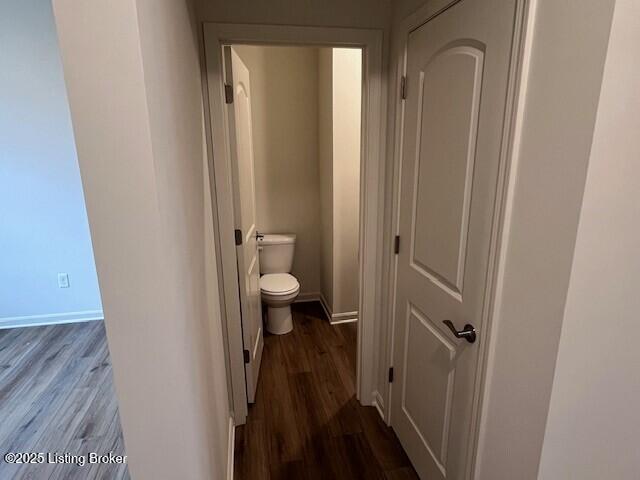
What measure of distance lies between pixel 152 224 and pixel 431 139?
1072mm

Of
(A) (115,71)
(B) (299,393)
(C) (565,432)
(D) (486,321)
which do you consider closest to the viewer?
(A) (115,71)

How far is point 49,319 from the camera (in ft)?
10.2

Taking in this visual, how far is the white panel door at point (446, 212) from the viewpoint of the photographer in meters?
1.06

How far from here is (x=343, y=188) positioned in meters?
2.85

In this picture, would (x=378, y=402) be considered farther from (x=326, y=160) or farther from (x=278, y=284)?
(x=326, y=160)

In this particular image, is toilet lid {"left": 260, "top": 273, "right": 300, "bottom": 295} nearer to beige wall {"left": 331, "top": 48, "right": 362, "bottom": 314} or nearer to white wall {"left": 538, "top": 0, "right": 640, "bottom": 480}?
beige wall {"left": 331, "top": 48, "right": 362, "bottom": 314}

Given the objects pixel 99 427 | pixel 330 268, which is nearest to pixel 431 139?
pixel 330 268

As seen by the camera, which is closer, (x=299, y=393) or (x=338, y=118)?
(x=299, y=393)

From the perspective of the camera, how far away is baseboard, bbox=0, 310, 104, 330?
3033 mm

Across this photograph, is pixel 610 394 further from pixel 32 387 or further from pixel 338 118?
pixel 32 387

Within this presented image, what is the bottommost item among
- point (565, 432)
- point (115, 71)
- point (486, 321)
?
point (565, 432)

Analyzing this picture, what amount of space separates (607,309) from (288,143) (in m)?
2.74

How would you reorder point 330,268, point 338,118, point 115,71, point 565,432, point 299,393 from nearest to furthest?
1. point 115,71
2. point 565,432
3. point 299,393
4. point 338,118
5. point 330,268

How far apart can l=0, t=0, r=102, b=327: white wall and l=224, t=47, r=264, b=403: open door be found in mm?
1650
